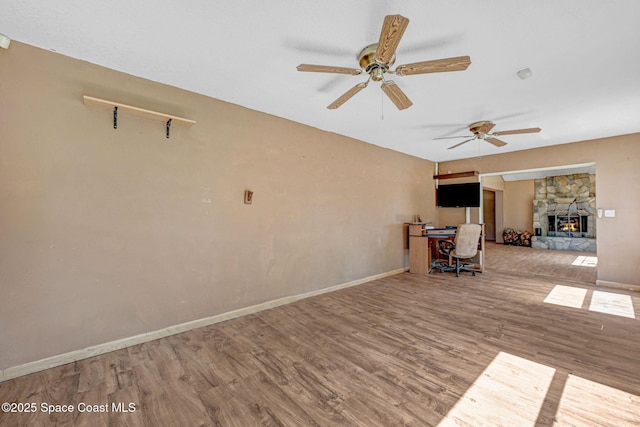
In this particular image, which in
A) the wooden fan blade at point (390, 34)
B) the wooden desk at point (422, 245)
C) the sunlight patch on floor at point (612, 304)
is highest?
the wooden fan blade at point (390, 34)

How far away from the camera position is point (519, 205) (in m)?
10.1

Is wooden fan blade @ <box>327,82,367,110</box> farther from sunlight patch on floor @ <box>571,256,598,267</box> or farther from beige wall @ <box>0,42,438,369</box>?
sunlight patch on floor @ <box>571,256,598,267</box>

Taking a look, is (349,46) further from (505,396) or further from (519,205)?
(519,205)

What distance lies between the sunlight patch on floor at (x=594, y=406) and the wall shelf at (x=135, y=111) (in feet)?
12.3

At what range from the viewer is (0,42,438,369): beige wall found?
210cm

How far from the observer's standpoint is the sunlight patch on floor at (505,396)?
5.19 ft

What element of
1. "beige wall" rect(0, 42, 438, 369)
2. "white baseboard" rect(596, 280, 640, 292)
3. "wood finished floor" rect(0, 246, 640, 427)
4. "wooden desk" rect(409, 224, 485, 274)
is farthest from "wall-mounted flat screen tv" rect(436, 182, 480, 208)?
"beige wall" rect(0, 42, 438, 369)

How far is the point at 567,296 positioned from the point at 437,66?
13.8 feet

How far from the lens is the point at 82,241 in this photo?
90.9 inches

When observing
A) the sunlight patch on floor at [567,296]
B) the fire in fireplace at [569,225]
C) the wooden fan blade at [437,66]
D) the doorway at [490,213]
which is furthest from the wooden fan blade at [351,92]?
the doorway at [490,213]

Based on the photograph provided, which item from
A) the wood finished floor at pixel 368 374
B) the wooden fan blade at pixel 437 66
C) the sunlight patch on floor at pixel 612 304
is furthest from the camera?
the sunlight patch on floor at pixel 612 304

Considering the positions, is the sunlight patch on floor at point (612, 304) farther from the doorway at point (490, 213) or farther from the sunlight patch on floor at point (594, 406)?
the doorway at point (490, 213)

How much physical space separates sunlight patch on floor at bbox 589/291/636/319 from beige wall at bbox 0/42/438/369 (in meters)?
3.75

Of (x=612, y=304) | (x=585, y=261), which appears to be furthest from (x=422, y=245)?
(x=585, y=261)
